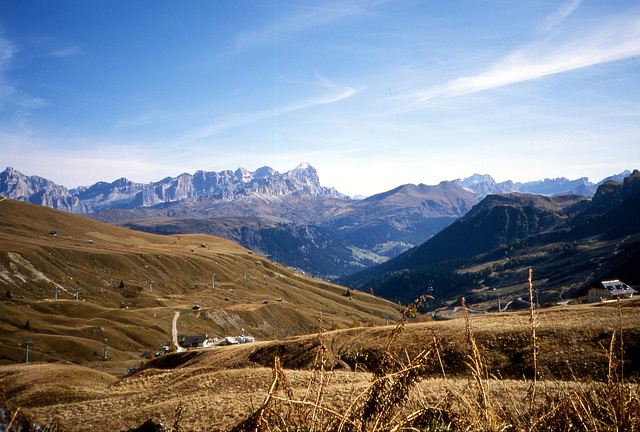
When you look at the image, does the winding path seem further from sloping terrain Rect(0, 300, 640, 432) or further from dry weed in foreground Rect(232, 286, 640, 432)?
dry weed in foreground Rect(232, 286, 640, 432)

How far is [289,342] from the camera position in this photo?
48.9 meters

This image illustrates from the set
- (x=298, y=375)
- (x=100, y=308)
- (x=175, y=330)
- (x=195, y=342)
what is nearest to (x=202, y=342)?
(x=195, y=342)

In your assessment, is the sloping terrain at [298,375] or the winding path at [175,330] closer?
the sloping terrain at [298,375]

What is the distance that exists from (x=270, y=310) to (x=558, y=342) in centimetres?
15665

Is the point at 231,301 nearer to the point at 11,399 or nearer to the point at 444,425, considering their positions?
the point at 11,399

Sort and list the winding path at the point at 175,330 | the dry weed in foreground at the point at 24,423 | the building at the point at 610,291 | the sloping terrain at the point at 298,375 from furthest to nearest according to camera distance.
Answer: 1. the winding path at the point at 175,330
2. the building at the point at 610,291
3. the sloping terrain at the point at 298,375
4. the dry weed in foreground at the point at 24,423

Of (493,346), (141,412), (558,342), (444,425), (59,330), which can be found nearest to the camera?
(444,425)

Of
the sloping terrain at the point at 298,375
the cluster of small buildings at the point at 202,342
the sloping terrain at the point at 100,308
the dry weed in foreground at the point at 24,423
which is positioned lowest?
the cluster of small buildings at the point at 202,342

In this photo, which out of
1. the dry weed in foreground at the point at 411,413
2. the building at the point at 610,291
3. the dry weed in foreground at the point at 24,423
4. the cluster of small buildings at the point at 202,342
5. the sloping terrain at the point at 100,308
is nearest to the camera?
the dry weed in foreground at the point at 411,413

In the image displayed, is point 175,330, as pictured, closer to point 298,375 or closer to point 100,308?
point 100,308

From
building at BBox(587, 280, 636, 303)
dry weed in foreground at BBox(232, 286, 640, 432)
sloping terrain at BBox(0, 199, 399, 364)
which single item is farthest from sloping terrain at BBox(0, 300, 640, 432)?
building at BBox(587, 280, 636, 303)

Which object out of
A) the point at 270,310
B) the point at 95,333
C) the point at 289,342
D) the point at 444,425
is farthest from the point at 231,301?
the point at 444,425

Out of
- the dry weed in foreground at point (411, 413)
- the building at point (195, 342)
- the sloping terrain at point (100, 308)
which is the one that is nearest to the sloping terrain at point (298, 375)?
the dry weed in foreground at point (411, 413)

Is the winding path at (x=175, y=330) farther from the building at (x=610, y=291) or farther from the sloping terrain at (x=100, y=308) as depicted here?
the building at (x=610, y=291)
